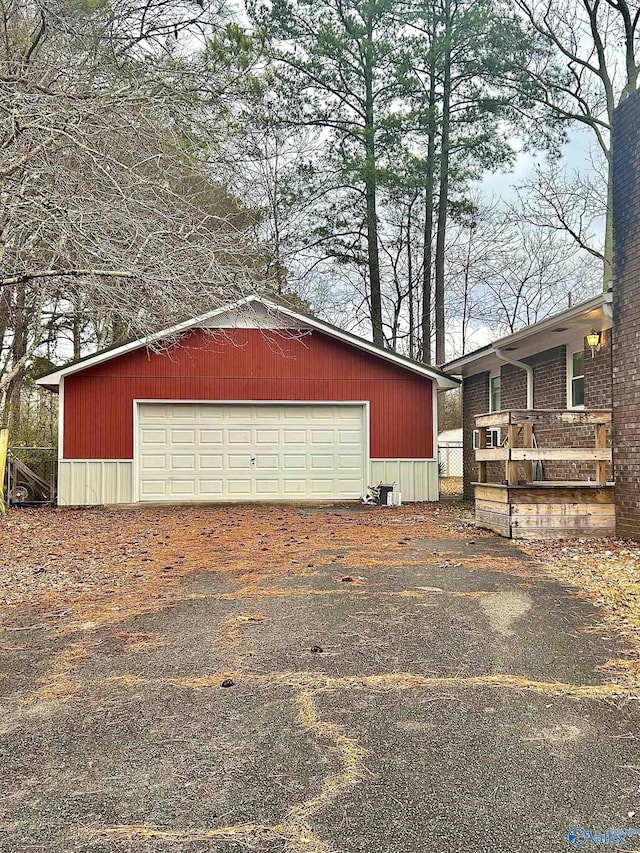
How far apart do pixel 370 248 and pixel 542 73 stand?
6.69m

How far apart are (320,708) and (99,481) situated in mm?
12515

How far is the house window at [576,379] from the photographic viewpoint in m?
11.0

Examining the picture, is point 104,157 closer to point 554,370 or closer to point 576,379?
point 576,379

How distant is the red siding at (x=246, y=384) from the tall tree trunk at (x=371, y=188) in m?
6.75

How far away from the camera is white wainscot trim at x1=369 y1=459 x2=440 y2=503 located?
1534 centimetres

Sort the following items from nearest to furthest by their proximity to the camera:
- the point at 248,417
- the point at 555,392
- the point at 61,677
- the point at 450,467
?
the point at 61,677, the point at 555,392, the point at 248,417, the point at 450,467

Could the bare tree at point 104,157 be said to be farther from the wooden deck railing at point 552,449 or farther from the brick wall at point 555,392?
the brick wall at point 555,392

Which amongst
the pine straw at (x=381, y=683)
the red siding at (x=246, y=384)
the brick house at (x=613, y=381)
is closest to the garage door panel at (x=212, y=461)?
the red siding at (x=246, y=384)

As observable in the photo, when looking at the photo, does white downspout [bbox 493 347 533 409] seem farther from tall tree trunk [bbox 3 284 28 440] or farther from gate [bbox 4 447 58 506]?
tall tree trunk [bbox 3 284 28 440]

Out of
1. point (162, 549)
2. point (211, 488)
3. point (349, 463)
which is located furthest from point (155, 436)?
point (162, 549)

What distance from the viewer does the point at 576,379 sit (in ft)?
36.9

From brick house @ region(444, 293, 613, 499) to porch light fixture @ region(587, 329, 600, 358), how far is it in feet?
0.08

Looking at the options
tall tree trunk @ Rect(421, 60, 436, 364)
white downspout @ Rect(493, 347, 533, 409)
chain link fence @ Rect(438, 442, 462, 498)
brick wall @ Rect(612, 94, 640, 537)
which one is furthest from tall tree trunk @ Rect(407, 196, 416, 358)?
brick wall @ Rect(612, 94, 640, 537)

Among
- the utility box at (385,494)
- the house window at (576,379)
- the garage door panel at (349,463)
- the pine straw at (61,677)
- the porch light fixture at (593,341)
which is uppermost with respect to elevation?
the porch light fixture at (593,341)
